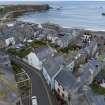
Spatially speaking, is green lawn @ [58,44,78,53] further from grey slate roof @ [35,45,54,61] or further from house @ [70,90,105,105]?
house @ [70,90,105,105]

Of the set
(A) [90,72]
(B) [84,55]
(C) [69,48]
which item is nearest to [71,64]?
(A) [90,72]

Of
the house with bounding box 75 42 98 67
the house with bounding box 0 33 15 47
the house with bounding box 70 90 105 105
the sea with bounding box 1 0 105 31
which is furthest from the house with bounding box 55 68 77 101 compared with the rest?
the sea with bounding box 1 0 105 31

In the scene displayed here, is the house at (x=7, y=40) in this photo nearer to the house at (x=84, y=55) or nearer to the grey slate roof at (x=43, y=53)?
the grey slate roof at (x=43, y=53)

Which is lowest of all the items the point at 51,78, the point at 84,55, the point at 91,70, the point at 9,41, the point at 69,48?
the point at 69,48

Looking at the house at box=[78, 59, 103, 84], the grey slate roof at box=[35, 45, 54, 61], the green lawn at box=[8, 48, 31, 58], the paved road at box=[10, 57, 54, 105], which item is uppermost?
→ the grey slate roof at box=[35, 45, 54, 61]

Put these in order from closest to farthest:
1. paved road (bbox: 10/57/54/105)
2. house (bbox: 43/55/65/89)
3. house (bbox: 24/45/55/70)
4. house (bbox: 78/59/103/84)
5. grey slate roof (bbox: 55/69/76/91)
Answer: paved road (bbox: 10/57/54/105) < grey slate roof (bbox: 55/69/76/91) < house (bbox: 78/59/103/84) < house (bbox: 43/55/65/89) < house (bbox: 24/45/55/70)

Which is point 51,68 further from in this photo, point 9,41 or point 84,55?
point 9,41

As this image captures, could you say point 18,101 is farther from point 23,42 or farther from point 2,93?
point 23,42
